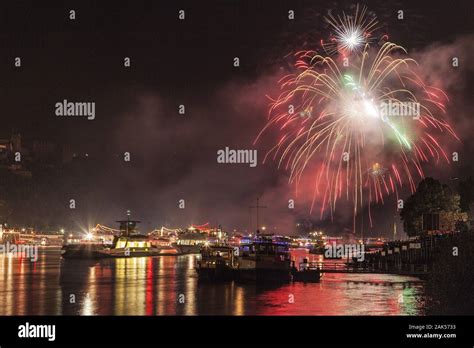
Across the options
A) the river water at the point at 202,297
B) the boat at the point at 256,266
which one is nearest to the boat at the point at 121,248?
Answer: the river water at the point at 202,297

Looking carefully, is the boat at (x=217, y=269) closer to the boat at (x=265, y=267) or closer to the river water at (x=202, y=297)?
the boat at (x=265, y=267)

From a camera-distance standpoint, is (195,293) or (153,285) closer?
(195,293)

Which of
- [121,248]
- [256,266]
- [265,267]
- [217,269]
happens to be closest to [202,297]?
[256,266]

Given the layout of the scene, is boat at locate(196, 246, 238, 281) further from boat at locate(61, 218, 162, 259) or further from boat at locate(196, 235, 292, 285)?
boat at locate(61, 218, 162, 259)

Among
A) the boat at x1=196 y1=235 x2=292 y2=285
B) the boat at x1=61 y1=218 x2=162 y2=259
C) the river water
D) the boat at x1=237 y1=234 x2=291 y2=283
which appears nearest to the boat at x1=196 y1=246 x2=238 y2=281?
the boat at x1=196 y1=235 x2=292 y2=285
